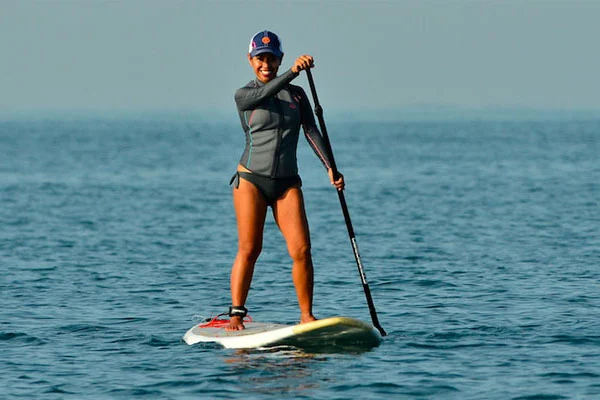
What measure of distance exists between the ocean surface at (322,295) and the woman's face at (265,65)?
2665 millimetres

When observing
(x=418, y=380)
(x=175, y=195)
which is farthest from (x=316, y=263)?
(x=175, y=195)

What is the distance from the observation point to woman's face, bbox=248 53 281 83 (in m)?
11.3

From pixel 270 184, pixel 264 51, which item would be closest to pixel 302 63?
pixel 264 51

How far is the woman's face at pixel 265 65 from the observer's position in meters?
11.3

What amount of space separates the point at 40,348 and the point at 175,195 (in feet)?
87.2

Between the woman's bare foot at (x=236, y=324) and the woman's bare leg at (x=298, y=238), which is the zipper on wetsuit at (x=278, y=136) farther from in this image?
the woman's bare foot at (x=236, y=324)

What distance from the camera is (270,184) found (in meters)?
11.5

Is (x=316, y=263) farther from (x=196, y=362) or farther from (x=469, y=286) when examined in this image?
(x=196, y=362)

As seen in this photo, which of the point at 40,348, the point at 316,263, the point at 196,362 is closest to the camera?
the point at 196,362

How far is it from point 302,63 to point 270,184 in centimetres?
131

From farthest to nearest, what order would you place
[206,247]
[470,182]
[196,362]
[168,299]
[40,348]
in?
[470,182] → [206,247] → [168,299] → [40,348] → [196,362]

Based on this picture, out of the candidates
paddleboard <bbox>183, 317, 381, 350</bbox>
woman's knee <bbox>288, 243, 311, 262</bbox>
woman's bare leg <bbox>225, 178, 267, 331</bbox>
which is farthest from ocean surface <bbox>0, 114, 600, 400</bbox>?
woman's knee <bbox>288, 243, 311, 262</bbox>

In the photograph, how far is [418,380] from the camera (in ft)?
34.3

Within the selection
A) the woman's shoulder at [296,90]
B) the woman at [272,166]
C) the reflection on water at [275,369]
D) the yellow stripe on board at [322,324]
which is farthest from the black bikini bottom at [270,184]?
the reflection on water at [275,369]
